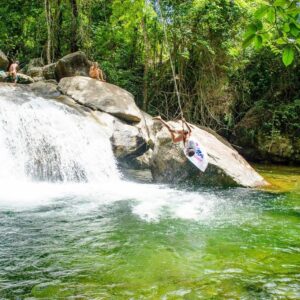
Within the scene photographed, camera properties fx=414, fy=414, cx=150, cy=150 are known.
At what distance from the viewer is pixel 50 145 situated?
8945 millimetres

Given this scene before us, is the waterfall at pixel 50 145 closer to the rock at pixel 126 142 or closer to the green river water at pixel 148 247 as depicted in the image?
the rock at pixel 126 142

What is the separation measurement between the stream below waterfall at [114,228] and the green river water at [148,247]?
0.01 m

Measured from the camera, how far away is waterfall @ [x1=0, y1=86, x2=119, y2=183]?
8.53m

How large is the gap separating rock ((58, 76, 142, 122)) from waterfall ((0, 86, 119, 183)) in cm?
80

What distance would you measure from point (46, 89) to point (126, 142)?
3301mm

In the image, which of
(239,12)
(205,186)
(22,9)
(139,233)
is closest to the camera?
(139,233)

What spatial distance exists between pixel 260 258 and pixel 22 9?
51.6 feet

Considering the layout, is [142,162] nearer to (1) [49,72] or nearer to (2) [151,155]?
(2) [151,155]

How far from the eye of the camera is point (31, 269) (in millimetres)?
3648

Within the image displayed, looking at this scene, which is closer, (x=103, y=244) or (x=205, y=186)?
(x=103, y=244)

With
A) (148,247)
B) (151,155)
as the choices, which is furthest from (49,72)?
(148,247)

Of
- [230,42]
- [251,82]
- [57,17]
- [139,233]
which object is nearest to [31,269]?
[139,233]

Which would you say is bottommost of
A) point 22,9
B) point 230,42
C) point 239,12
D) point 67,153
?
point 67,153

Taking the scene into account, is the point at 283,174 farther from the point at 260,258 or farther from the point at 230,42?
the point at 260,258
